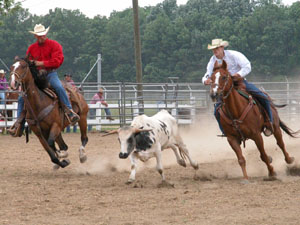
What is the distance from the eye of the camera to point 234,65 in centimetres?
925

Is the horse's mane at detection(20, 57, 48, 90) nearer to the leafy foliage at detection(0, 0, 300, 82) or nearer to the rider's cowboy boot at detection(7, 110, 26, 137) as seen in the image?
the rider's cowboy boot at detection(7, 110, 26, 137)

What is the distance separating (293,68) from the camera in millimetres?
48531

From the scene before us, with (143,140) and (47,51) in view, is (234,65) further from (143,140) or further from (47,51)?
(47,51)

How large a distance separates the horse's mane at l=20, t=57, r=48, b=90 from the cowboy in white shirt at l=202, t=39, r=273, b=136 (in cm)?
263

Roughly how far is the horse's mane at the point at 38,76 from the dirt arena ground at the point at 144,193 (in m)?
1.53

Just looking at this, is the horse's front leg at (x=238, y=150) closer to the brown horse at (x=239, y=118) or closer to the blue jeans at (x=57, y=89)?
the brown horse at (x=239, y=118)

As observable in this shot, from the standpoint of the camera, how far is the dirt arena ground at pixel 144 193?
616 centimetres

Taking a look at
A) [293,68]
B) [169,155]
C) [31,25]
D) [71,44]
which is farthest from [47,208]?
[31,25]

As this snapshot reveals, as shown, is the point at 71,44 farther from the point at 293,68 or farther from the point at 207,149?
the point at 207,149

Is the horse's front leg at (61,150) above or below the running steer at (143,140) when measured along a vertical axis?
below

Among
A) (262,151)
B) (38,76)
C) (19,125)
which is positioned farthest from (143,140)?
(19,125)

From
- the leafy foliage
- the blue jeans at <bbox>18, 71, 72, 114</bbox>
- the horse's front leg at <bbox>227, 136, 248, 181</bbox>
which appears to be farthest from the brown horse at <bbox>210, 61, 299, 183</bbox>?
the leafy foliage

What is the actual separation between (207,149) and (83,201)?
7074 millimetres

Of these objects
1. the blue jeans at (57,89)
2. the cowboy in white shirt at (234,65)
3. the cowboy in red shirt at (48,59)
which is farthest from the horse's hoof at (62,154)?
the cowboy in white shirt at (234,65)
